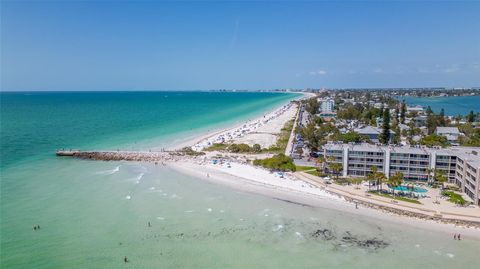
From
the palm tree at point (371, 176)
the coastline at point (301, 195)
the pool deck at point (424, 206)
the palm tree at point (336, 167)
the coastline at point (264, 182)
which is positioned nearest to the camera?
the coastline at point (301, 195)

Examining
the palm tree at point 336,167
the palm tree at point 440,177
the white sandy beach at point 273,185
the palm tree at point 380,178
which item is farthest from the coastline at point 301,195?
the palm tree at point 440,177

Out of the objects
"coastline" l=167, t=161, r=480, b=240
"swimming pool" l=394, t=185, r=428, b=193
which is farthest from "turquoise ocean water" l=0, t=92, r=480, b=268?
"swimming pool" l=394, t=185, r=428, b=193

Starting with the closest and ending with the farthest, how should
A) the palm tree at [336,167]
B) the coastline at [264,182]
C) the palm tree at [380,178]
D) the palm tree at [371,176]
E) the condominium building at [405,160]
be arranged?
the coastline at [264,182] → the palm tree at [380,178] → the palm tree at [371,176] → the condominium building at [405,160] → the palm tree at [336,167]

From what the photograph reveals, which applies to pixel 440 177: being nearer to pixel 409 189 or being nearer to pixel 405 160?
pixel 409 189

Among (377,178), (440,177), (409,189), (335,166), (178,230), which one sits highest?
(335,166)

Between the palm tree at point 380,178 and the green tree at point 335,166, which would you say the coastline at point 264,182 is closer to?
the green tree at point 335,166

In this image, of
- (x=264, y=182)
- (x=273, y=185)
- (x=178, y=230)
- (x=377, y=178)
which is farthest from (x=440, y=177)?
(x=178, y=230)
